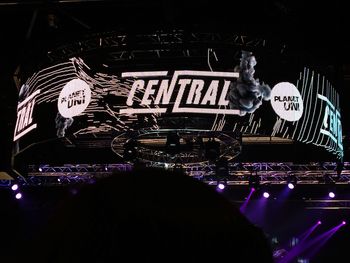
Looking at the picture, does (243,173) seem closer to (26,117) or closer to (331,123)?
(331,123)

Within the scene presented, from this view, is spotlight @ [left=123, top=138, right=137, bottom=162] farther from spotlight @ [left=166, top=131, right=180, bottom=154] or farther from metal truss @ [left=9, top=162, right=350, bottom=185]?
metal truss @ [left=9, top=162, right=350, bottom=185]

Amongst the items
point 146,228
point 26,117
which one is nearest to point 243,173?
point 26,117

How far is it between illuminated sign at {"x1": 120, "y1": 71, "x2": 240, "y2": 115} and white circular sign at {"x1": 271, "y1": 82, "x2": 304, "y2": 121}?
0.96ft

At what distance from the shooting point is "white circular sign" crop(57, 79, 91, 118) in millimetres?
3557

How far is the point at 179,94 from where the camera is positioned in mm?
3471

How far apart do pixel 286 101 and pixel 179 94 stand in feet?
2.03

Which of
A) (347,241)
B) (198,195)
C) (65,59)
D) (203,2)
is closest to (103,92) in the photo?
(65,59)

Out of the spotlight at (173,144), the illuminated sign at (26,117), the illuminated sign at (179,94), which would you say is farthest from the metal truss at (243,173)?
the illuminated sign at (179,94)

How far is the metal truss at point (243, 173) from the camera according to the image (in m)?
10.0

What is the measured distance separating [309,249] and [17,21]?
320 inches

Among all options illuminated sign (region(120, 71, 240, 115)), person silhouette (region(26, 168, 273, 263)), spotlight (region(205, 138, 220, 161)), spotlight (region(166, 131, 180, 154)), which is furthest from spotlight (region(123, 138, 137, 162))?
person silhouette (region(26, 168, 273, 263))

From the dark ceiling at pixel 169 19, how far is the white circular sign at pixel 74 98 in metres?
1.48

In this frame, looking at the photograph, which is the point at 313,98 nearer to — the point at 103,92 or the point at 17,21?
the point at 103,92

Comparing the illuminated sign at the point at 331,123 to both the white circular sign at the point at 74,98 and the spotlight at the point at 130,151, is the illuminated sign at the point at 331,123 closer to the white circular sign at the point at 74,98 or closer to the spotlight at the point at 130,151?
the white circular sign at the point at 74,98
